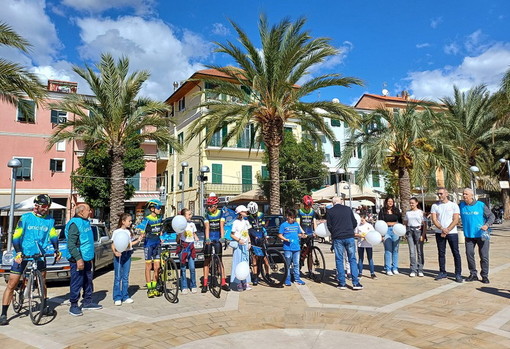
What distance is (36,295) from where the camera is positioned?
5539 mm

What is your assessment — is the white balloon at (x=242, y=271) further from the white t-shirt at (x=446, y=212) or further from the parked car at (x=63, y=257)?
the white t-shirt at (x=446, y=212)

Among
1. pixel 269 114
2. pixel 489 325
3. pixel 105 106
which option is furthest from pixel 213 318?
pixel 105 106

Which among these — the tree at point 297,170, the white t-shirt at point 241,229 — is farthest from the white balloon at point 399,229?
the tree at point 297,170

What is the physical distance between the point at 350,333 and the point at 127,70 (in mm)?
13827

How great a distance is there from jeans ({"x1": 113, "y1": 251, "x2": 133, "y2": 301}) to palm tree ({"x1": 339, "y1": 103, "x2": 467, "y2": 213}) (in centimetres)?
1176

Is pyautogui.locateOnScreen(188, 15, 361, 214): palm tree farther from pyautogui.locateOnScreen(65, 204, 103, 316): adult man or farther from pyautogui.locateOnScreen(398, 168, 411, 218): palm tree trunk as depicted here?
pyautogui.locateOnScreen(65, 204, 103, 316): adult man

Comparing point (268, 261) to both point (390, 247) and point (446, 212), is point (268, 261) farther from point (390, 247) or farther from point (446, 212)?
point (446, 212)

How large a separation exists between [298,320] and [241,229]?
8.18ft

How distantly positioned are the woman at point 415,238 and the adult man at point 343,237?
198 cm

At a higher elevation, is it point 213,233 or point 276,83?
point 276,83

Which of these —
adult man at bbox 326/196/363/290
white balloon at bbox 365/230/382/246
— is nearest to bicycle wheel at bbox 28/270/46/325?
adult man at bbox 326/196/363/290

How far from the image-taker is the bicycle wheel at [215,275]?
6.89 metres

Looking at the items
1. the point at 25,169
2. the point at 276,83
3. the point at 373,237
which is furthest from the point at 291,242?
the point at 25,169

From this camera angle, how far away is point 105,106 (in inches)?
571
